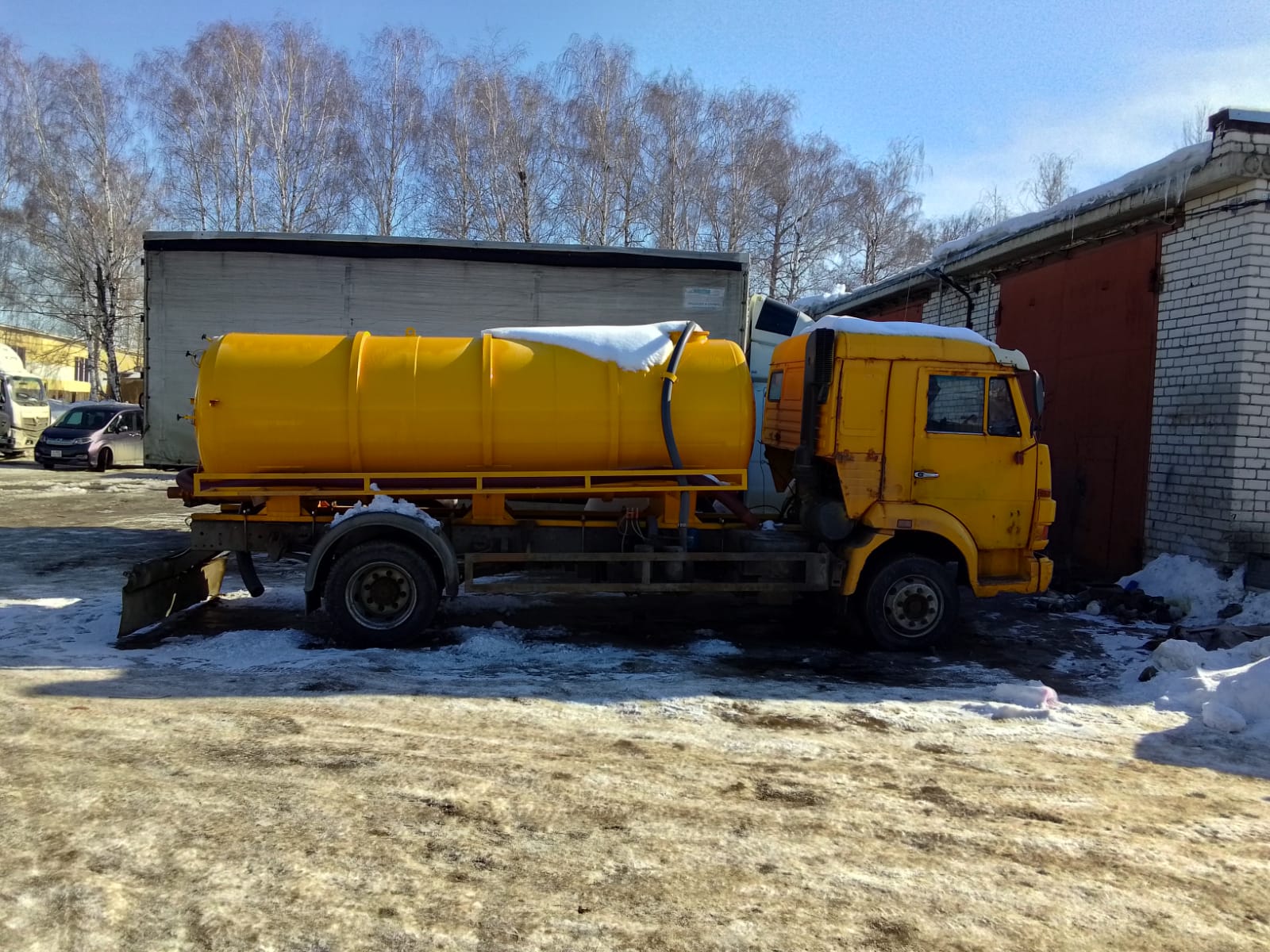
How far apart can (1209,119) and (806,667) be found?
23.5ft

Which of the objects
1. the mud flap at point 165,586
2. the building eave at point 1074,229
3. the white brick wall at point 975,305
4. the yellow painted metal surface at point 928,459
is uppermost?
the building eave at point 1074,229

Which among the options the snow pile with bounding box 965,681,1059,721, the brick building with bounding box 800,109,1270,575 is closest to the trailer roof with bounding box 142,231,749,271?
the brick building with bounding box 800,109,1270,575

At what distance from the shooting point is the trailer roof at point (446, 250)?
948 centimetres

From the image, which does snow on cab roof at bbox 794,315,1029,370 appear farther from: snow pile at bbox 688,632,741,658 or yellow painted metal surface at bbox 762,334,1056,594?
snow pile at bbox 688,632,741,658

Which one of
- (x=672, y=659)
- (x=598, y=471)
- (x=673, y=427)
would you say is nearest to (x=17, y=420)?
(x=598, y=471)

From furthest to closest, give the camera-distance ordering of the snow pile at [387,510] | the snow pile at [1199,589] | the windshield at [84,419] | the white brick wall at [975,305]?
the windshield at [84,419]
the white brick wall at [975,305]
the snow pile at [1199,589]
the snow pile at [387,510]

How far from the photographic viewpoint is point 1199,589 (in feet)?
27.3

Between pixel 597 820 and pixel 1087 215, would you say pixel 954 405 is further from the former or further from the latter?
pixel 1087 215

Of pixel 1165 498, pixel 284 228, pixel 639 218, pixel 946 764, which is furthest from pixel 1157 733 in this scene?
pixel 284 228

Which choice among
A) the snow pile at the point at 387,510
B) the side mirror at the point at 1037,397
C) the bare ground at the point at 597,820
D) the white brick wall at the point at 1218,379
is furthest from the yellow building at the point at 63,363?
the white brick wall at the point at 1218,379

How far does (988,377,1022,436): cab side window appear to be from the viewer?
6.81 m

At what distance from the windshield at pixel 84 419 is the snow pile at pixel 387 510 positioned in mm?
17890

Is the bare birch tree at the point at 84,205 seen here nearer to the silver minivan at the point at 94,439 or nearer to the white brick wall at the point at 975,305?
the silver minivan at the point at 94,439

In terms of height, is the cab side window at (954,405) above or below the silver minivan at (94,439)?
above
